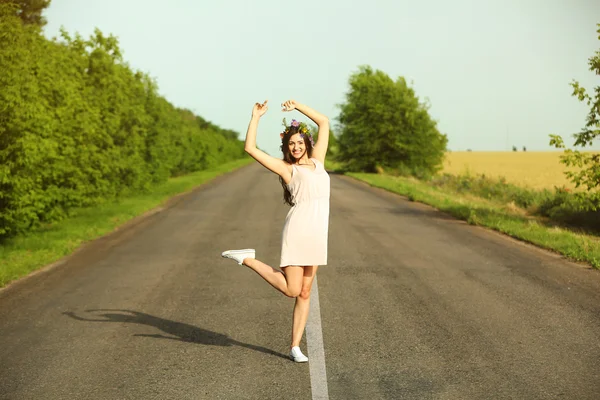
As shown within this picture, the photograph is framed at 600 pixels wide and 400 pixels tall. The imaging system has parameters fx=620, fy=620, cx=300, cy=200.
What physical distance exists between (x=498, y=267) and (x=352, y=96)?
46862mm

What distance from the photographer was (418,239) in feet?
43.5

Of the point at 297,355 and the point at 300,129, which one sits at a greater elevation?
the point at 300,129

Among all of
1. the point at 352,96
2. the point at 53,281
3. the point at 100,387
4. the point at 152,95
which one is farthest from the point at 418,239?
the point at 352,96

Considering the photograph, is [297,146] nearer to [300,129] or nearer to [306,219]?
[300,129]

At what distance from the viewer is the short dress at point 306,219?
5.04m

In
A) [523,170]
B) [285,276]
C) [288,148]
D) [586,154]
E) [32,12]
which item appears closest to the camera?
[288,148]

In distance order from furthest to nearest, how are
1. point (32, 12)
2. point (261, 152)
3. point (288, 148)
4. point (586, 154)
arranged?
point (32, 12) → point (586, 154) → point (288, 148) → point (261, 152)

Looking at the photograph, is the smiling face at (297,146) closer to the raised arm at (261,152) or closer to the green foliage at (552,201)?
the raised arm at (261,152)

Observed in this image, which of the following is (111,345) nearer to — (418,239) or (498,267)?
(498,267)

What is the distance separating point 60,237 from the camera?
45.3 ft

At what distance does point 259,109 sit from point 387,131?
154 feet

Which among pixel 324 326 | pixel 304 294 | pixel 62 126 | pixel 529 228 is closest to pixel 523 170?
pixel 529 228

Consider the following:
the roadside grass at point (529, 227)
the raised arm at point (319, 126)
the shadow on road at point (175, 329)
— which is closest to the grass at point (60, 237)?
the shadow on road at point (175, 329)

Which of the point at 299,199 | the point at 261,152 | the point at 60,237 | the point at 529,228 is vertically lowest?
the point at 60,237
